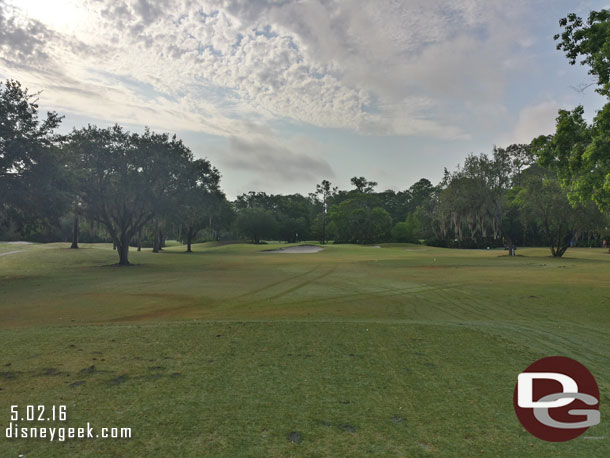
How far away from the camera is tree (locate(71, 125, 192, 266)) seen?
2909 centimetres

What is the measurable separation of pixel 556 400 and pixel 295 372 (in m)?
3.32

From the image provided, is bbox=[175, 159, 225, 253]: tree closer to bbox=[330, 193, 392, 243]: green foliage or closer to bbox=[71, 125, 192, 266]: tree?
bbox=[71, 125, 192, 266]: tree

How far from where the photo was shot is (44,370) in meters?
5.43

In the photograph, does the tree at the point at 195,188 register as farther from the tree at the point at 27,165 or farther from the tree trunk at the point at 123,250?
the tree at the point at 27,165

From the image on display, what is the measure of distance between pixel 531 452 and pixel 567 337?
5552 mm

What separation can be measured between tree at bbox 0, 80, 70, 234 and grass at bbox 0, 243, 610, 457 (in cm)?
1153

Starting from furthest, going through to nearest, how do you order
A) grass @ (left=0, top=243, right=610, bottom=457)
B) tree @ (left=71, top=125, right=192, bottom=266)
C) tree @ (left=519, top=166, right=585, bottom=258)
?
1. tree @ (left=519, top=166, right=585, bottom=258)
2. tree @ (left=71, top=125, right=192, bottom=266)
3. grass @ (left=0, top=243, right=610, bottom=457)

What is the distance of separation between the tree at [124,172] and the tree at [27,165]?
19.0ft

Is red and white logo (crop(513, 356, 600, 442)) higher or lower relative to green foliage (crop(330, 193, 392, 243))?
lower

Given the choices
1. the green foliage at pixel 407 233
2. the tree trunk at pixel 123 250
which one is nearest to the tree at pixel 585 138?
the tree trunk at pixel 123 250

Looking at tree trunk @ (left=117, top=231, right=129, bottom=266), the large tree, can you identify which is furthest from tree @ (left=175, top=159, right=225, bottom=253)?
the large tree

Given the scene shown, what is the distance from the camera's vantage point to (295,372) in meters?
5.39

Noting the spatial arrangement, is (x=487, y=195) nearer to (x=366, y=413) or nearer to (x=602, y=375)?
(x=602, y=375)

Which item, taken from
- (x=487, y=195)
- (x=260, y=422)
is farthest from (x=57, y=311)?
(x=487, y=195)
